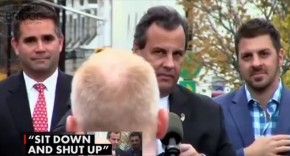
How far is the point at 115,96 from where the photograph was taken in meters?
2.19

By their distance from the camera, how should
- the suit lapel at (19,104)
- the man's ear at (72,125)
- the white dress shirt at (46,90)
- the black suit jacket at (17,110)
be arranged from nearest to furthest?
the man's ear at (72,125) < the black suit jacket at (17,110) < the suit lapel at (19,104) < the white dress shirt at (46,90)

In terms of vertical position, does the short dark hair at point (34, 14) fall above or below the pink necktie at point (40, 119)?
above

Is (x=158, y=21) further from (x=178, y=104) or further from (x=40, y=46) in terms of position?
(x=40, y=46)

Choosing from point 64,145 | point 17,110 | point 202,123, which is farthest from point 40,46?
point 64,145

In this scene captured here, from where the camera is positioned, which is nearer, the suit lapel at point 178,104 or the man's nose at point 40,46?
the suit lapel at point 178,104

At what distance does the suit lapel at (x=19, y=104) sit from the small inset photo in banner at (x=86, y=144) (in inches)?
95.9

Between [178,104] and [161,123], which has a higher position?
[161,123]

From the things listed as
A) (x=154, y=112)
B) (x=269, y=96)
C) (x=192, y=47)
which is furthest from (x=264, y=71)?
(x=192, y=47)

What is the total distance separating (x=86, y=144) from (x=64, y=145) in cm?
5

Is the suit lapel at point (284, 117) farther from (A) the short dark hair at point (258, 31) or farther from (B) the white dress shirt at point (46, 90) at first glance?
(B) the white dress shirt at point (46, 90)

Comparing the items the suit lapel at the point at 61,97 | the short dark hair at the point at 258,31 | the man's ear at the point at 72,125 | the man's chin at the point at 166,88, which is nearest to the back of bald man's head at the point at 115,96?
the man's ear at the point at 72,125

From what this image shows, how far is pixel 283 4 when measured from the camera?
1898 cm

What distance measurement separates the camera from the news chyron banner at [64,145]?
2.10 m

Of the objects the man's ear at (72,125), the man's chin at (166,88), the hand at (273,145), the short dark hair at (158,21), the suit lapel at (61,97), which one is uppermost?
the short dark hair at (158,21)
